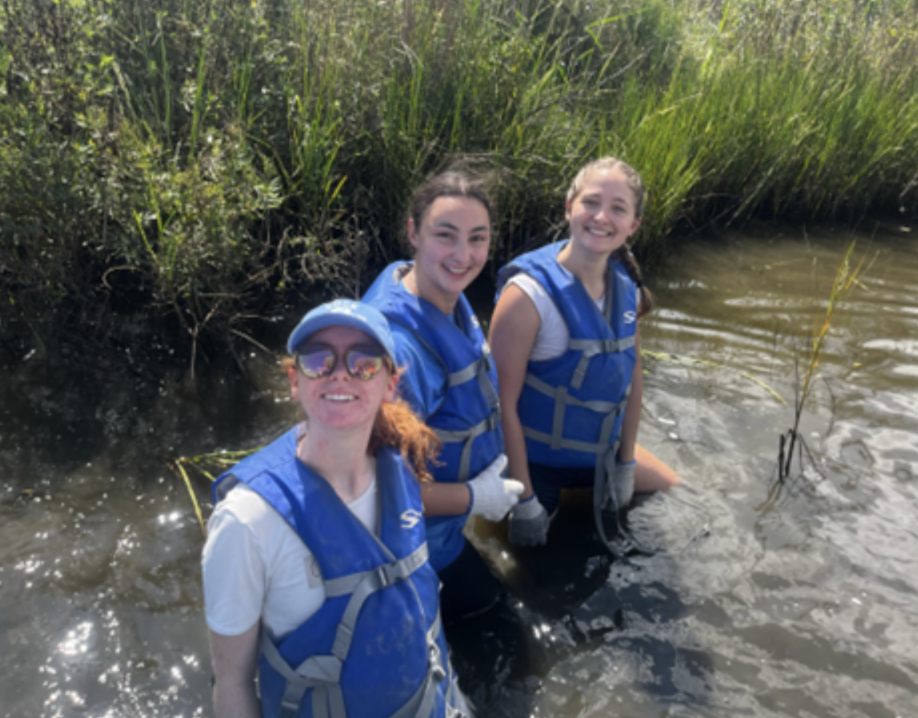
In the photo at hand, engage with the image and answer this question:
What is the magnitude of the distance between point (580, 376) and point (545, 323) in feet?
0.87

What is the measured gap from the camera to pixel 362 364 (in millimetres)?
1662

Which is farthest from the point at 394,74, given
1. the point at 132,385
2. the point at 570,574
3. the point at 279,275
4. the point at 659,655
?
the point at 659,655

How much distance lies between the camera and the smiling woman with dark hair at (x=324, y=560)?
1.53 metres

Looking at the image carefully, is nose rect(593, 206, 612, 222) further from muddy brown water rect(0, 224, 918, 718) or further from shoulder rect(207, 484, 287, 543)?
shoulder rect(207, 484, 287, 543)

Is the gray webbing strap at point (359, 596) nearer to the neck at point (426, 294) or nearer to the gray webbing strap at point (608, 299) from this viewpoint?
the neck at point (426, 294)

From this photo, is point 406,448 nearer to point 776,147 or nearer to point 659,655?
point 659,655

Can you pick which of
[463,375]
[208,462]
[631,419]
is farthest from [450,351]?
[208,462]

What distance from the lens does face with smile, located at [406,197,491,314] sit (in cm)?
231

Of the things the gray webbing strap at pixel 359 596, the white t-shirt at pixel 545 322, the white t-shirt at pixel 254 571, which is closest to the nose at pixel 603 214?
the white t-shirt at pixel 545 322

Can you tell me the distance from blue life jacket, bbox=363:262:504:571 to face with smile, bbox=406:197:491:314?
0.06m

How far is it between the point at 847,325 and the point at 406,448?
4.30 meters

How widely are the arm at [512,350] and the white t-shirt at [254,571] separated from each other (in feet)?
4.24

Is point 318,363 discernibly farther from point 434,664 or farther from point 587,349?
point 587,349

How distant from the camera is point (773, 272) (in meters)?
5.82
